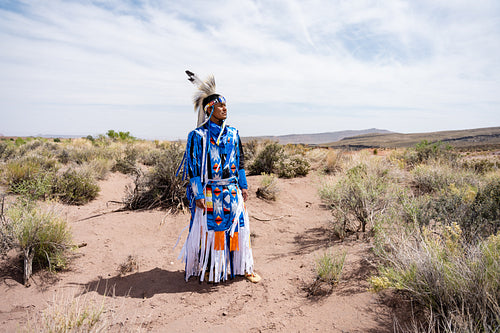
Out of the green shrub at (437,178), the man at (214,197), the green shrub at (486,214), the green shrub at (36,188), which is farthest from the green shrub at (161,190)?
the green shrub at (437,178)

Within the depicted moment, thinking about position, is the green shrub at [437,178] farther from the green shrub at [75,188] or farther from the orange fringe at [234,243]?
the green shrub at [75,188]

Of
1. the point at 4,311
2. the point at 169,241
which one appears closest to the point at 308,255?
the point at 169,241

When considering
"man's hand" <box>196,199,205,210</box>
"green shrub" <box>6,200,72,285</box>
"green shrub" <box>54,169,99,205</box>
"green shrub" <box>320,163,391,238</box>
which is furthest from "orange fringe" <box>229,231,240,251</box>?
"green shrub" <box>54,169,99,205</box>

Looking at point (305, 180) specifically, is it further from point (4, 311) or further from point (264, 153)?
point (4, 311)

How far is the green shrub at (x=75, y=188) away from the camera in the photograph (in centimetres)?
732

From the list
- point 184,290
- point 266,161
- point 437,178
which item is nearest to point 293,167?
point 266,161

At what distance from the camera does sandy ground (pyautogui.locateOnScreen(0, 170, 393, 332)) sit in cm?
280

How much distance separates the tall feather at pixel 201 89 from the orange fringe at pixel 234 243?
1.49 meters

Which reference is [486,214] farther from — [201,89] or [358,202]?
[201,89]

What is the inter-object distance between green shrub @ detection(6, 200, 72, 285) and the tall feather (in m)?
2.42

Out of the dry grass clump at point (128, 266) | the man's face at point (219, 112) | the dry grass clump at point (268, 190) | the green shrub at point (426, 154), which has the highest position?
the man's face at point (219, 112)

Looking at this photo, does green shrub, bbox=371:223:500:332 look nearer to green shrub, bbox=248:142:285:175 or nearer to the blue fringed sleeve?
the blue fringed sleeve

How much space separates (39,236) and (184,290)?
2.00 m

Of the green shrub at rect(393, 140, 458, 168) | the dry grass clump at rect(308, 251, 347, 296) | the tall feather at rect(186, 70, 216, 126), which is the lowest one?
the dry grass clump at rect(308, 251, 347, 296)
